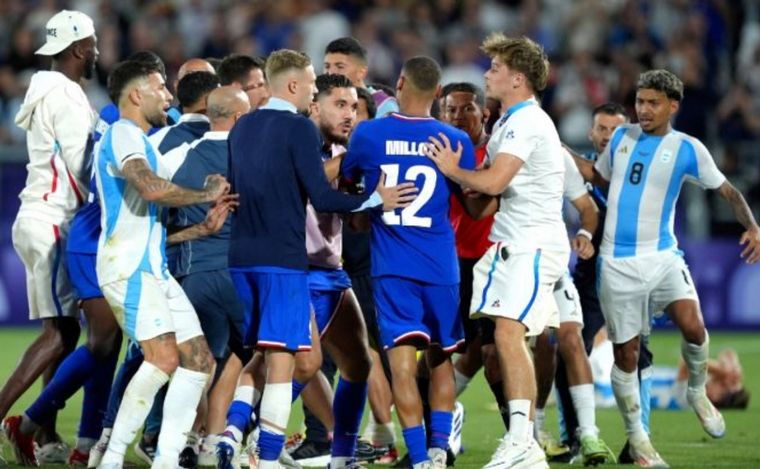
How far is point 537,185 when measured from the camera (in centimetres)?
898

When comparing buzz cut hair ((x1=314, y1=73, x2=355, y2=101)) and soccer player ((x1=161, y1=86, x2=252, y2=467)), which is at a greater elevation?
buzz cut hair ((x1=314, y1=73, x2=355, y2=101))

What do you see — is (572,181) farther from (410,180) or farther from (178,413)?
(178,413)

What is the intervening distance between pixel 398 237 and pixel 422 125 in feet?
2.14

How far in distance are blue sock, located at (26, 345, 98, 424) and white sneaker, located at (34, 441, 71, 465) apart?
0.35 meters

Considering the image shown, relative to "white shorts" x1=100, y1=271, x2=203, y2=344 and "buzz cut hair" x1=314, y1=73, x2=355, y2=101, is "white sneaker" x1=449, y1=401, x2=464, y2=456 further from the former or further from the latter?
"buzz cut hair" x1=314, y1=73, x2=355, y2=101

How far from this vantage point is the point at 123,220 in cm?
842

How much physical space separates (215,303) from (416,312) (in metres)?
1.30

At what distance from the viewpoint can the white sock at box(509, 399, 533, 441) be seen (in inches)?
341

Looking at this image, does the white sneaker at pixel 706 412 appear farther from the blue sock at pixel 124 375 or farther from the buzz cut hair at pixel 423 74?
the blue sock at pixel 124 375

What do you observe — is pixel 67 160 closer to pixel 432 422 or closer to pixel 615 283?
pixel 432 422

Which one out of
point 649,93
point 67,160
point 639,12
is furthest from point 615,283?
point 639,12

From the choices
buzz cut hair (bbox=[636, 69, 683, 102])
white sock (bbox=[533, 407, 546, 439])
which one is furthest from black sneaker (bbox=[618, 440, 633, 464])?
buzz cut hair (bbox=[636, 69, 683, 102])

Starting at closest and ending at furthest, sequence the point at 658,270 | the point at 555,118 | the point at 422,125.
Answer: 1. the point at 422,125
2. the point at 658,270
3. the point at 555,118

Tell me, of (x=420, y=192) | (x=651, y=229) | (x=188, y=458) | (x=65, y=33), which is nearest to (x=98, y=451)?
(x=188, y=458)
